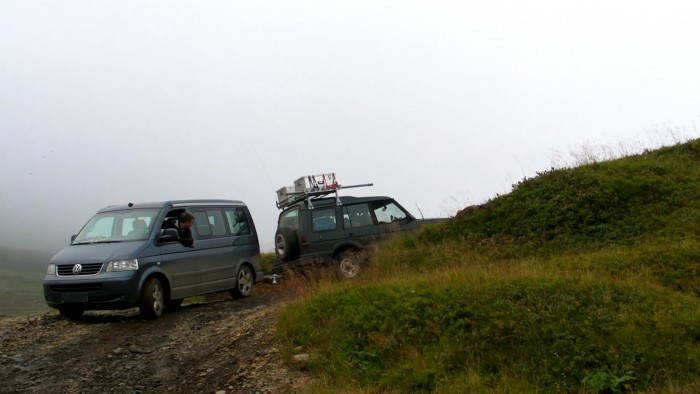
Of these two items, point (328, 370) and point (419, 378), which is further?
point (328, 370)

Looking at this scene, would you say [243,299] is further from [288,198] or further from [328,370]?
[328,370]

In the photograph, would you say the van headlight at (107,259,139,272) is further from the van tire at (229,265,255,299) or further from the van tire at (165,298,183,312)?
the van tire at (229,265,255,299)

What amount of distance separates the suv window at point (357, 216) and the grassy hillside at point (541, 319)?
3.95 m

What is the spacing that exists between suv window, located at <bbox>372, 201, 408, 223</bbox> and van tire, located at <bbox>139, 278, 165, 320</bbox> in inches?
248

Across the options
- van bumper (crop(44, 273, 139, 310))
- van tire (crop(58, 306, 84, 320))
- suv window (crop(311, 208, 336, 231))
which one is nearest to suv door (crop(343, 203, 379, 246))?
suv window (crop(311, 208, 336, 231))

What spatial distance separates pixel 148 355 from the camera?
755 cm

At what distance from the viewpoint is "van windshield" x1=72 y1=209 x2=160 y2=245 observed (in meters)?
10.2

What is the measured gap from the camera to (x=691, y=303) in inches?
263

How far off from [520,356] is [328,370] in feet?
6.16

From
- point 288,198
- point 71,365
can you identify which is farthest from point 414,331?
point 288,198

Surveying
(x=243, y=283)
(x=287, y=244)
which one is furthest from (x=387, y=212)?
(x=243, y=283)

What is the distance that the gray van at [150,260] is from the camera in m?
9.33

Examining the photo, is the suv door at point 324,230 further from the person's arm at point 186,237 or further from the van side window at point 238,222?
the person's arm at point 186,237

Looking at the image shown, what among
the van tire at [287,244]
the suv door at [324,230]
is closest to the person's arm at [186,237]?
the van tire at [287,244]
